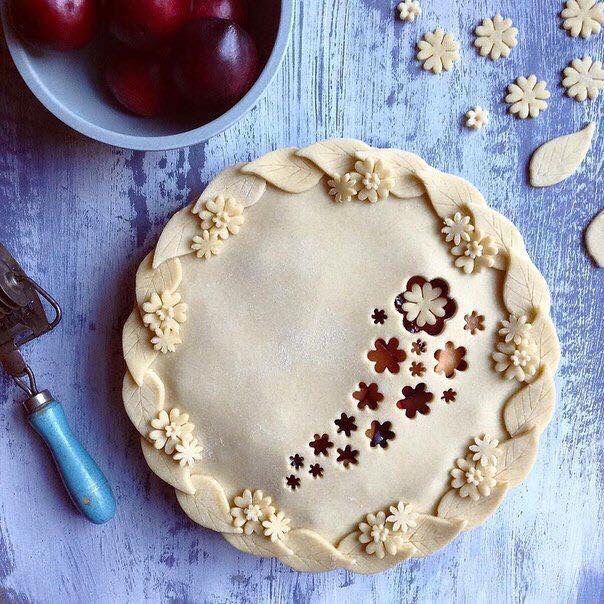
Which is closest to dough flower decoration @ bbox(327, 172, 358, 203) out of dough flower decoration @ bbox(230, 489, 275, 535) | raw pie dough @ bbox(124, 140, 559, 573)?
raw pie dough @ bbox(124, 140, 559, 573)

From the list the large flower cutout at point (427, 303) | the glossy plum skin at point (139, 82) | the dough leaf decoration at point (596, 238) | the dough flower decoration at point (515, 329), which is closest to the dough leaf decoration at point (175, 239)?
the glossy plum skin at point (139, 82)

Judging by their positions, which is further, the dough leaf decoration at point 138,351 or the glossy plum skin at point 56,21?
the dough leaf decoration at point 138,351

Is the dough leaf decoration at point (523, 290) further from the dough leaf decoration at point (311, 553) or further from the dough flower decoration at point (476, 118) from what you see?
the dough leaf decoration at point (311, 553)

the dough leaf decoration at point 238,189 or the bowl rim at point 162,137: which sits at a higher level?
the bowl rim at point 162,137

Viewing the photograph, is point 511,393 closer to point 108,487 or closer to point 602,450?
point 602,450

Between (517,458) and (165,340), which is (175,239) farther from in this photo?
(517,458)

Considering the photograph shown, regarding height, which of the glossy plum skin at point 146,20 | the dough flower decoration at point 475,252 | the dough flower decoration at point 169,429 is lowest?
the dough flower decoration at point 169,429

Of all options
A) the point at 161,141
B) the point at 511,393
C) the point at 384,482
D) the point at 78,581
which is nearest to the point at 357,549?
the point at 384,482

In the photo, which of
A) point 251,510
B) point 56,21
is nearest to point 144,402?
point 251,510

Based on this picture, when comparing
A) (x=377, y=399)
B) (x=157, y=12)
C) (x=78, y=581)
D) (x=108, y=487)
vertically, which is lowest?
(x=78, y=581)
